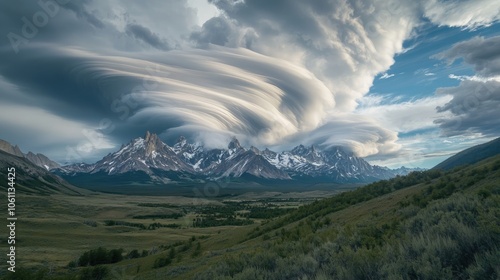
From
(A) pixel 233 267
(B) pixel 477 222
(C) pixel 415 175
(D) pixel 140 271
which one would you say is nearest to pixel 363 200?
(C) pixel 415 175

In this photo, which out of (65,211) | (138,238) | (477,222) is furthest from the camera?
(65,211)

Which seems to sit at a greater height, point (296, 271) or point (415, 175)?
point (415, 175)

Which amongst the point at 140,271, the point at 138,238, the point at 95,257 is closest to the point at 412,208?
the point at 140,271

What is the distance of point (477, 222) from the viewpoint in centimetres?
933

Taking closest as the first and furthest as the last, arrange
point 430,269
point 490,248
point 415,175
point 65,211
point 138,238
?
point 430,269, point 490,248, point 415,175, point 138,238, point 65,211

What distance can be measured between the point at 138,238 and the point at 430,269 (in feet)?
245

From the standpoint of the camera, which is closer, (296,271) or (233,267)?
(296,271)

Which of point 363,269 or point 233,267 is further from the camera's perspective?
point 233,267

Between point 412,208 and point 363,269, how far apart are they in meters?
14.2

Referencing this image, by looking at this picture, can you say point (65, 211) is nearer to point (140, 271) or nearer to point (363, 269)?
point (140, 271)

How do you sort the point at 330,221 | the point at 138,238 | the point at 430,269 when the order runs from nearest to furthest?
Result: the point at 430,269
the point at 330,221
the point at 138,238

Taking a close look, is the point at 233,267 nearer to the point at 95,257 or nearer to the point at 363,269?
the point at 363,269

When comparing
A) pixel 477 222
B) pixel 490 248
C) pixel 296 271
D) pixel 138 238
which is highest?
pixel 477 222

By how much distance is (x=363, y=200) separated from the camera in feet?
149
